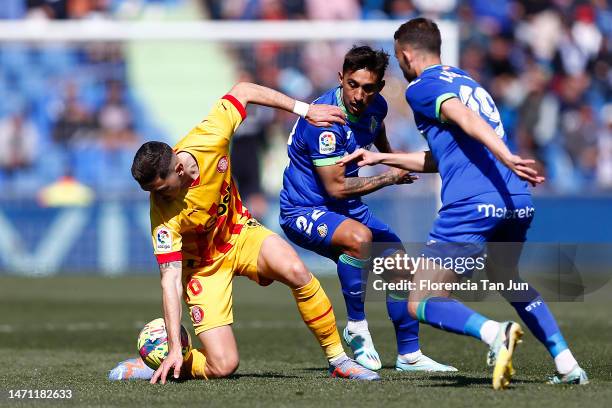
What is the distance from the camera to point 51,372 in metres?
8.19

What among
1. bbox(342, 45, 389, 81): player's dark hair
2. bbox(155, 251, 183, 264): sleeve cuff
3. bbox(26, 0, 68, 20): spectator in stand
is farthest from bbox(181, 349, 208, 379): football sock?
bbox(26, 0, 68, 20): spectator in stand

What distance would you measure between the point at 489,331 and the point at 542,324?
29.7 inches

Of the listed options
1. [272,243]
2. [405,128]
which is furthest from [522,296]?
[405,128]

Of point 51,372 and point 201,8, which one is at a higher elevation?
point 201,8

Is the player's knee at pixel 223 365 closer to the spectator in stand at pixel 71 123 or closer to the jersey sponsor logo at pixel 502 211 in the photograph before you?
the jersey sponsor logo at pixel 502 211

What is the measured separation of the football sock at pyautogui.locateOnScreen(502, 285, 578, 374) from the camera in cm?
672

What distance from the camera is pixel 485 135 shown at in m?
6.26

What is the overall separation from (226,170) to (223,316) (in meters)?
1.02

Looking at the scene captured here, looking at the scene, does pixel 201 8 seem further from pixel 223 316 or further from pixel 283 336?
pixel 223 316

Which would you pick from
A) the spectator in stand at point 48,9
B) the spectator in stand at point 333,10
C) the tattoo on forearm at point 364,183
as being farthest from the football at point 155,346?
the spectator in stand at point 48,9

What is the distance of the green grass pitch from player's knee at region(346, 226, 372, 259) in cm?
91

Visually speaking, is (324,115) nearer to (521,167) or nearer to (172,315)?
(172,315)

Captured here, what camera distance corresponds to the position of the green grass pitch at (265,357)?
6.39 m

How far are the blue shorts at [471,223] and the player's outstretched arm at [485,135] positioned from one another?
36cm
